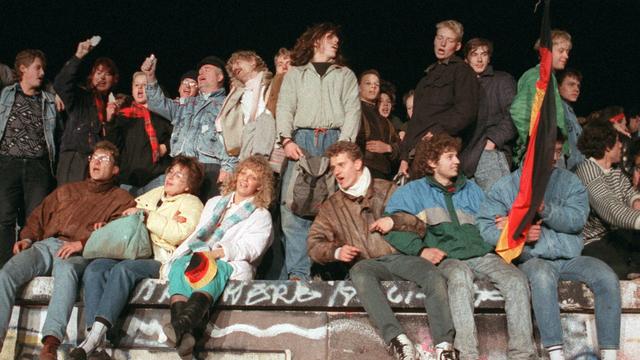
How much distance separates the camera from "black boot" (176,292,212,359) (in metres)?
5.18

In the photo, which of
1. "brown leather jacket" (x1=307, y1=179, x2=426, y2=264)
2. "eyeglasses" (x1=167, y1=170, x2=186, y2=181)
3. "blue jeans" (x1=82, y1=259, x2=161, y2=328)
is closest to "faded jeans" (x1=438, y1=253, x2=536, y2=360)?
"brown leather jacket" (x1=307, y1=179, x2=426, y2=264)

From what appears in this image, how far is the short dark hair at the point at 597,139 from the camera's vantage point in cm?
641

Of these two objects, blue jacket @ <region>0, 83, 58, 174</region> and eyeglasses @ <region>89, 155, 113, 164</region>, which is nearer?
eyeglasses @ <region>89, 155, 113, 164</region>

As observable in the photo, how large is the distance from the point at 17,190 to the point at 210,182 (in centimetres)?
166

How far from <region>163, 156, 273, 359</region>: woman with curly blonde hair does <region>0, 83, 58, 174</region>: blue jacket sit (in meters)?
1.95

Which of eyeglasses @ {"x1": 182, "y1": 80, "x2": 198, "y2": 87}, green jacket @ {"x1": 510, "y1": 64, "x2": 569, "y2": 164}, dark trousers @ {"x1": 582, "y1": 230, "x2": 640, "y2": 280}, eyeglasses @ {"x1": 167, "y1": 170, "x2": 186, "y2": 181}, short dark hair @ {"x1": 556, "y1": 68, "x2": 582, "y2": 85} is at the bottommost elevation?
dark trousers @ {"x1": 582, "y1": 230, "x2": 640, "y2": 280}

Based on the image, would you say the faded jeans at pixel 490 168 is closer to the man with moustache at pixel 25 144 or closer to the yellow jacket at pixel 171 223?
the yellow jacket at pixel 171 223

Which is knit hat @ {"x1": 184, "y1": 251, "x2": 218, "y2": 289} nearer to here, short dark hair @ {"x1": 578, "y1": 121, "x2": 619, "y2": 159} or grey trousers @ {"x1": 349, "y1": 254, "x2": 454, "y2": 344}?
grey trousers @ {"x1": 349, "y1": 254, "x2": 454, "y2": 344}

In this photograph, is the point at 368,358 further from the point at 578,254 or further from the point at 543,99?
the point at 543,99

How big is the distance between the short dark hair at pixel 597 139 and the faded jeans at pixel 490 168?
0.60 m

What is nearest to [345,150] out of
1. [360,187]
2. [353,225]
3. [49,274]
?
[360,187]

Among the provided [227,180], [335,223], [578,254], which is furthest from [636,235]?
[227,180]

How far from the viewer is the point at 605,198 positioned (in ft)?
20.2

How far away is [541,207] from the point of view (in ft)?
18.4
